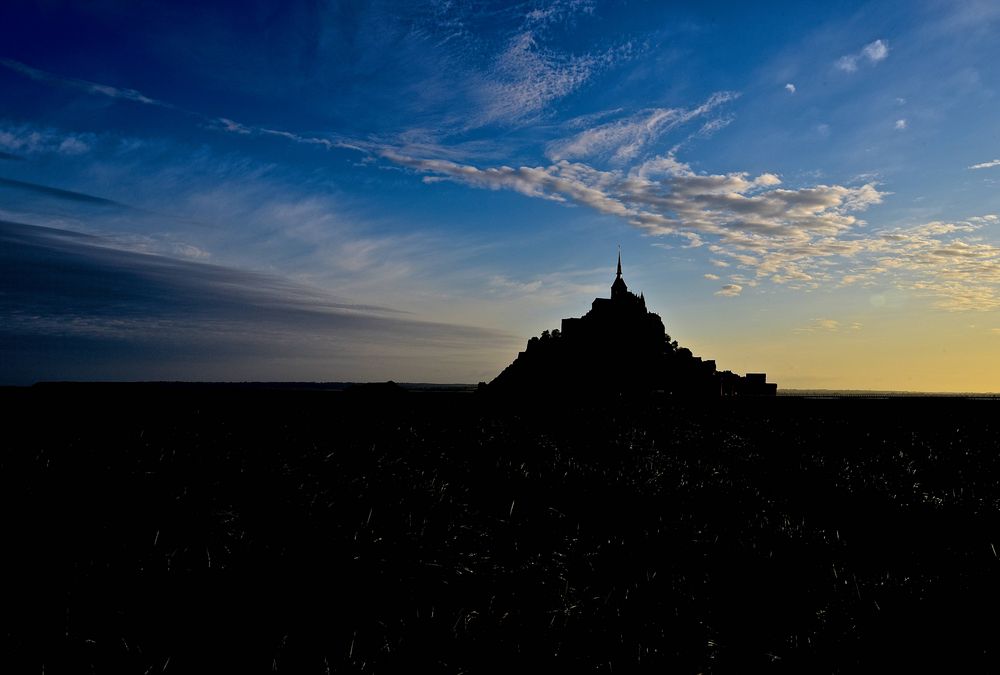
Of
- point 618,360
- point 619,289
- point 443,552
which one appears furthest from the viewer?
point 619,289

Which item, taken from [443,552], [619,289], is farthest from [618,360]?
[443,552]

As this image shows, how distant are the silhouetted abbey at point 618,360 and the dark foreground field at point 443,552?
7337 cm

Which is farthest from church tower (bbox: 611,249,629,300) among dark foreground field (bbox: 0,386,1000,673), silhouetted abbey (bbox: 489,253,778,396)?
dark foreground field (bbox: 0,386,1000,673)

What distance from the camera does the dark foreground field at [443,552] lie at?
8.02 metres

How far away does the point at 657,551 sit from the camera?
11836 mm

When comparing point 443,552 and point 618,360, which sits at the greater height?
point 618,360

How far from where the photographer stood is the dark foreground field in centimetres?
802

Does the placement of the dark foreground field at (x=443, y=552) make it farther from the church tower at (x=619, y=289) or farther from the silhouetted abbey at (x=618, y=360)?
the church tower at (x=619, y=289)

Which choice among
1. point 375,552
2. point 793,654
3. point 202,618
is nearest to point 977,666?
point 793,654

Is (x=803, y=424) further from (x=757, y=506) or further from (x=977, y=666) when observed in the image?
(x=977, y=666)

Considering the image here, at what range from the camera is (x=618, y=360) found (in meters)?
102

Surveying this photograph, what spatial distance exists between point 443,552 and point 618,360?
94.0 metres

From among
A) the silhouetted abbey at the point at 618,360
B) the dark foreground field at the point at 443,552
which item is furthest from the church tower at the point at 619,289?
the dark foreground field at the point at 443,552

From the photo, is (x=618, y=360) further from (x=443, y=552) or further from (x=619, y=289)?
(x=443, y=552)
